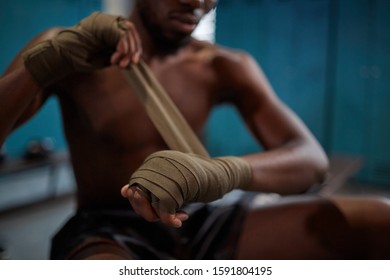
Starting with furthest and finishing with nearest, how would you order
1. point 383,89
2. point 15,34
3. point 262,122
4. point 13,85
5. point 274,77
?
point 274,77 < point 383,89 < point 15,34 < point 262,122 < point 13,85

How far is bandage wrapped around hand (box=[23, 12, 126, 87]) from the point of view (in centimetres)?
42

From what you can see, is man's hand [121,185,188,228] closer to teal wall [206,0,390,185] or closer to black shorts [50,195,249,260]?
black shorts [50,195,249,260]

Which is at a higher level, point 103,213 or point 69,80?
point 69,80

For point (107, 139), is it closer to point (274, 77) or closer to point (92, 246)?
point (92, 246)

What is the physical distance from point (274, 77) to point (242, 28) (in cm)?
23

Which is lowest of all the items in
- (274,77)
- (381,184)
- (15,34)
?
(381,184)

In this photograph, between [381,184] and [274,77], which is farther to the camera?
[274,77]

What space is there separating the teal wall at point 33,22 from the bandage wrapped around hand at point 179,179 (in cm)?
34

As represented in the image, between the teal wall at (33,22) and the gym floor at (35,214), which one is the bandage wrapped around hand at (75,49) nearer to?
the teal wall at (33,22)

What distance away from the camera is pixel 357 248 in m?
0.47

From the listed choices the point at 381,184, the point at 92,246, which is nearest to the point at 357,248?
the point at 92,246

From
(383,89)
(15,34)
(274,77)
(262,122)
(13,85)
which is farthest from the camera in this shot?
(274,77)

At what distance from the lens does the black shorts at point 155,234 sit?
444mm

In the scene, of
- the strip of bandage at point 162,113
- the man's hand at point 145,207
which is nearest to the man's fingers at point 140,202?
the man's hand at point 145,207
